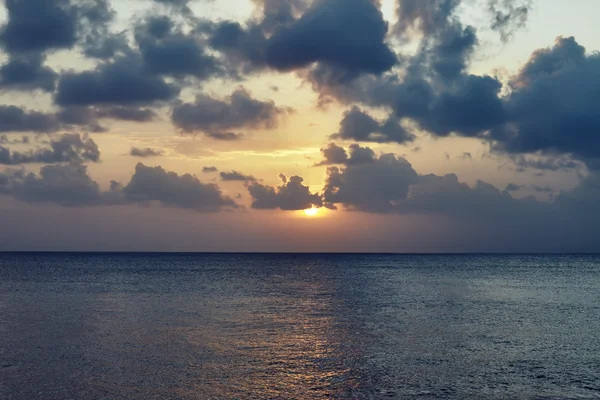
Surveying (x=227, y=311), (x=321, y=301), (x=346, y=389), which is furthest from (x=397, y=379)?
(x=321, y=301)

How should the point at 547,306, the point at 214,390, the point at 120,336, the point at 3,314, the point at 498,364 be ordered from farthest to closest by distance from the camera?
the point at 547,306
the point at 3,314
the point at 120,336
the point at 498,364
the point at 214,390

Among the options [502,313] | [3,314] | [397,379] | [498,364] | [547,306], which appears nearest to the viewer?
[397,379]

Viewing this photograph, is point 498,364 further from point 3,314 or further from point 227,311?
point 3,314

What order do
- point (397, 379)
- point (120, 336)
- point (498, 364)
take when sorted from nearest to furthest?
point (397, 379), point (498, 364), point (120, 336)

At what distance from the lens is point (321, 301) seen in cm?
7731

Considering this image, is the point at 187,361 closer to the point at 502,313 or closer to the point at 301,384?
the point at 301,384

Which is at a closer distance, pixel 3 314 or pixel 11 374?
pixel 11 374

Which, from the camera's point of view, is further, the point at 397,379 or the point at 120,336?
the point at 120,336

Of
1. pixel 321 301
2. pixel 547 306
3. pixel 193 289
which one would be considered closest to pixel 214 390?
pixel 321 301

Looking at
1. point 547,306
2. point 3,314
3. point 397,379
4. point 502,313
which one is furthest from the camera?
point 547,306

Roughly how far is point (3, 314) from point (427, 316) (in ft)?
148

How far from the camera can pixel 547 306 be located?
72.7 metres

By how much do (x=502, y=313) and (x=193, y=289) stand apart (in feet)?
174

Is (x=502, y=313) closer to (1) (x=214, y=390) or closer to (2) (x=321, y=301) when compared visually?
(2) (x=321, y=301)
